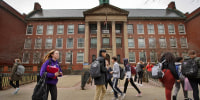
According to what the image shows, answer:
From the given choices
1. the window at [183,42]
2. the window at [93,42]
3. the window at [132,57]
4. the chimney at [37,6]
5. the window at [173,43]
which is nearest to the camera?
the window at [132,57]

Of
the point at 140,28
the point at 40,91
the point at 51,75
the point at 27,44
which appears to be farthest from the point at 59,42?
the point at 40,91

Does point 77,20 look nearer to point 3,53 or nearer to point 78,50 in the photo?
point 78,50

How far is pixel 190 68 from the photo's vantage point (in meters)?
3.35

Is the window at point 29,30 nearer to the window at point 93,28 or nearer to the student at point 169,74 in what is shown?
the window at point 93,28

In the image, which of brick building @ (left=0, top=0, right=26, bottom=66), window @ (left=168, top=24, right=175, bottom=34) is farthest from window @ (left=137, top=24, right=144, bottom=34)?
brick building @ (left=0, top=0, right=26, bottom=66)

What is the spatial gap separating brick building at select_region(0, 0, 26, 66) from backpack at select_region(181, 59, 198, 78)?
2507 centimetres

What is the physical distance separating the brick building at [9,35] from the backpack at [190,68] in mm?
25073

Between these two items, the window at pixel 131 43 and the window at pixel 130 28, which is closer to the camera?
the window at pixel 131 43

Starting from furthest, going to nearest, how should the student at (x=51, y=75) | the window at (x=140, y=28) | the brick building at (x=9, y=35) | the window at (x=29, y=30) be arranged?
the window at (x=29, y=30) < the window at (x=140, y=28) < the brick building at (x=9, y=35) < the student at (x=51, y=75)

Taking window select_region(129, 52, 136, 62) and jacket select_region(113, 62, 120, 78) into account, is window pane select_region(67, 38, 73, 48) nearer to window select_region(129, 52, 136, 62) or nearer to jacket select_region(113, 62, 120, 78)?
window select_region(129, 52, 136, 62)

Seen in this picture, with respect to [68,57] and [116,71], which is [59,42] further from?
[116,71]

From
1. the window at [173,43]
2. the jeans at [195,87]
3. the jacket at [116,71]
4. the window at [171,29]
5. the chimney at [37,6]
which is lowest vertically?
the jeans at [195,87]

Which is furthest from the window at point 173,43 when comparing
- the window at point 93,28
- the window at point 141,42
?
the window at point 93,28

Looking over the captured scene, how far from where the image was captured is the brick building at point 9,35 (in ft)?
65.6
